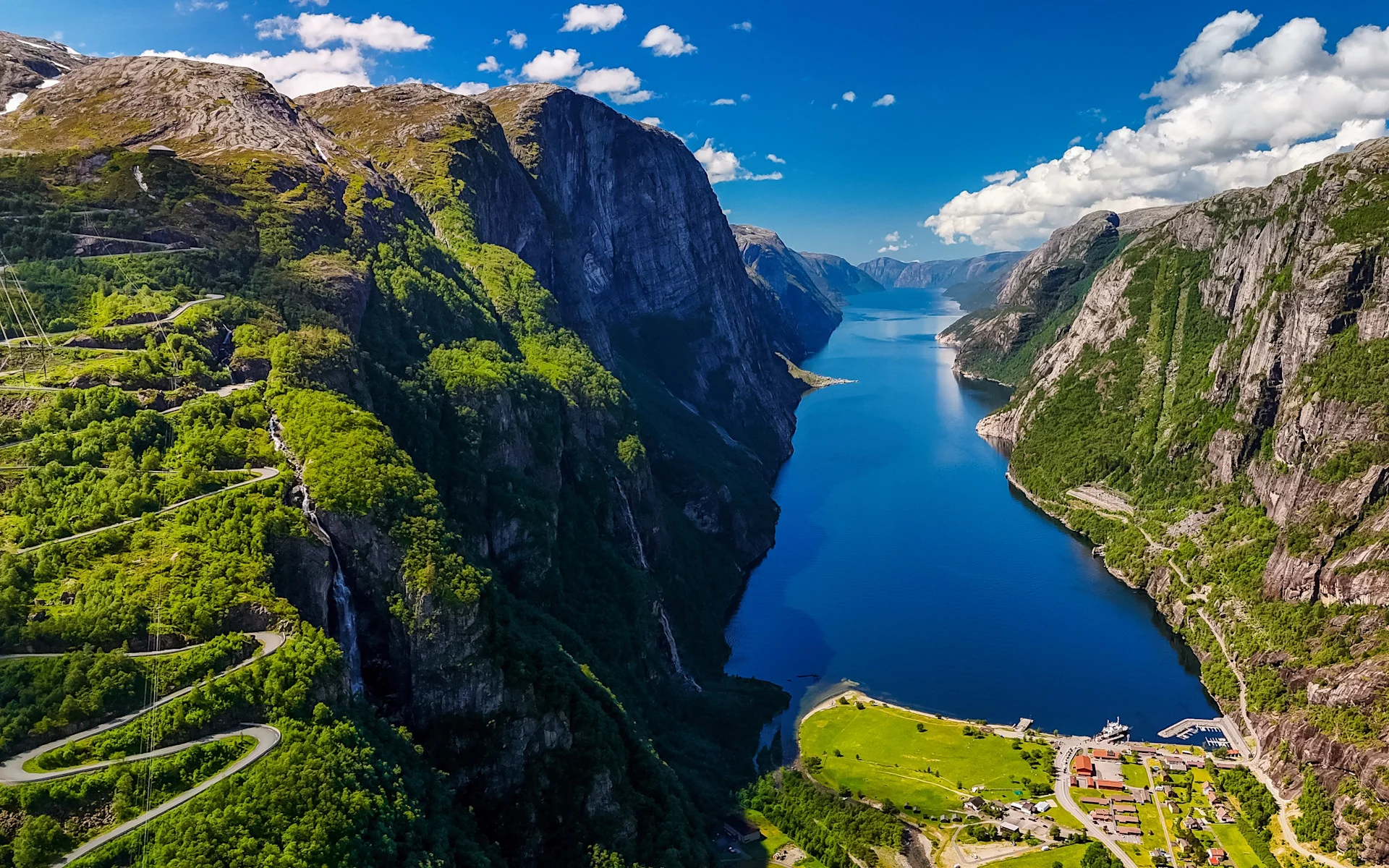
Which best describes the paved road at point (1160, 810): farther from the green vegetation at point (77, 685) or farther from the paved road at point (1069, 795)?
the green vegetation at point (77, 685)

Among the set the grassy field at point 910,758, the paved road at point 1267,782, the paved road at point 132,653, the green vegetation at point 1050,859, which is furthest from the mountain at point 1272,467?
the paved road at point 132,653

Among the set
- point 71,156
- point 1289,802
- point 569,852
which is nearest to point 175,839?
Result: point 569,852

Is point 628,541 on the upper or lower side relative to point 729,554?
upper

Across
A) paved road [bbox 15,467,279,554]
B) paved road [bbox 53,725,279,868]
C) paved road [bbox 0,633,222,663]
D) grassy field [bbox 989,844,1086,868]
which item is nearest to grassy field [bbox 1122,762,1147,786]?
grassy field [bbox 989,844,1086,868]

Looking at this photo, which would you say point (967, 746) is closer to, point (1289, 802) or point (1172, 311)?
point (1289, 802)

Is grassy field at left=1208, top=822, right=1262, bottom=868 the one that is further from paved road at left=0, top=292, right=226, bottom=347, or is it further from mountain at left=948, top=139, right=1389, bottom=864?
paved road at left=0, top=292, right=226, bottom=347
